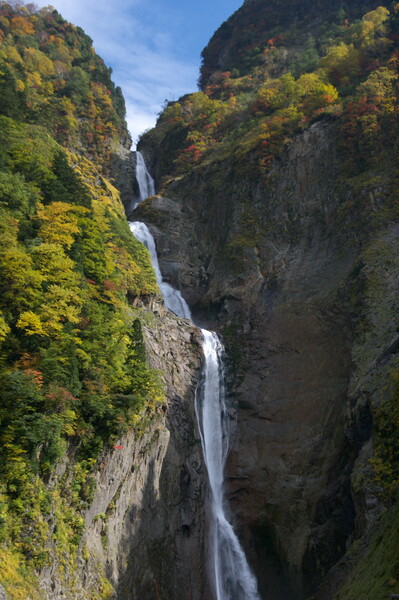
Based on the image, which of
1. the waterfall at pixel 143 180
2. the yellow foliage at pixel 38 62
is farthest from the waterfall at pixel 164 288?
the yellow foliage at pixel 38 62

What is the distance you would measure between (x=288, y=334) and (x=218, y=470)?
10096 millimetres

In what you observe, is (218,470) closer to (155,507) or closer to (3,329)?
(155,507)

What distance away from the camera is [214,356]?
30.6 m

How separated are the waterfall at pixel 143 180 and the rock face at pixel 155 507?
93.7 ft

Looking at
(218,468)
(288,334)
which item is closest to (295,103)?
(288,334)

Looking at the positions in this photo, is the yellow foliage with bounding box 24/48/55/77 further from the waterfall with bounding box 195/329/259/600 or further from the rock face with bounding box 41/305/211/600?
the rock face with bounding box 41/305/211/600

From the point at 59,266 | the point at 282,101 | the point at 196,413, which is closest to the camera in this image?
the point at 59,266

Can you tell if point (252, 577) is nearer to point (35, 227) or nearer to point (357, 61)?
point (35, 227)

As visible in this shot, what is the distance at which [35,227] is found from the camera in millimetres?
20781

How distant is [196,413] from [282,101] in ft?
114

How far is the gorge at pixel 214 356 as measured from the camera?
15.2 m

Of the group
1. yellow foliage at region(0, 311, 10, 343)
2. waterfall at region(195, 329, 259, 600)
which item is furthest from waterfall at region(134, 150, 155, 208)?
yellow foliage at region(0, 311, 10, 343)

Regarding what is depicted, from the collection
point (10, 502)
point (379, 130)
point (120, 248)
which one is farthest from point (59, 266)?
point (379, 130)

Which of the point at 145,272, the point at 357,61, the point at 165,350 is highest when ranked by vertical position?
the point at 357,61
